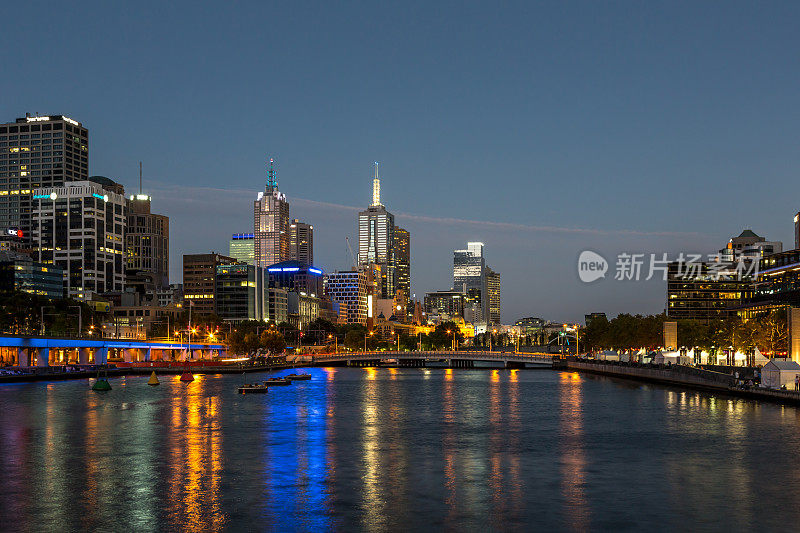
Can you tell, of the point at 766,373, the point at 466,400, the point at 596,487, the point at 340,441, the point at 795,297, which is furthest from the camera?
the point at 795,297

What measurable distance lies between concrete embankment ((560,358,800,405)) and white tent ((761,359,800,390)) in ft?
4.64

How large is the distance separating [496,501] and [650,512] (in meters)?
6.92

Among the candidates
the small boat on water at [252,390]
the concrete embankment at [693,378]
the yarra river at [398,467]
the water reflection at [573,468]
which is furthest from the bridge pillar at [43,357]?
the water reflection at [573,468]

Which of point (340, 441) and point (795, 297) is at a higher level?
point (795, 297)

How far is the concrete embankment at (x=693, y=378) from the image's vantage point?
96.2 m

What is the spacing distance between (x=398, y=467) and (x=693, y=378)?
87864mm

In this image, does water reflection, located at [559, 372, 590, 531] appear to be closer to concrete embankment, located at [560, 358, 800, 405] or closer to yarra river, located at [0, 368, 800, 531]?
yarra river, located at [0, 368, 800, 531]

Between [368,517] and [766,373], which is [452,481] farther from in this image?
[766,373]

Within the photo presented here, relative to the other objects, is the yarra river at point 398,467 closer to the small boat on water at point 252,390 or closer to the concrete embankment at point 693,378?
the concrete embankment at point 693,378

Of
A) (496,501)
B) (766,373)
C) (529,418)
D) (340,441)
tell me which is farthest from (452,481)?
(766,373)

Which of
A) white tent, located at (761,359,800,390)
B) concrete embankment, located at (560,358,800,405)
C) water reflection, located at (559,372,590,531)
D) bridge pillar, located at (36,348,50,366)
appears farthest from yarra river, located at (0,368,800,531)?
bridge pillar, located at (36,348,50,366)

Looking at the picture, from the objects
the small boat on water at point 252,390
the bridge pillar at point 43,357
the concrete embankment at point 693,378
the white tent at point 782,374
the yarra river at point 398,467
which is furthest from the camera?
the bridge pillar at point 43,357

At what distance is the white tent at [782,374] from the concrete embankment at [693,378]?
1414 mm

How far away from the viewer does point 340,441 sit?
6612 centimetres
